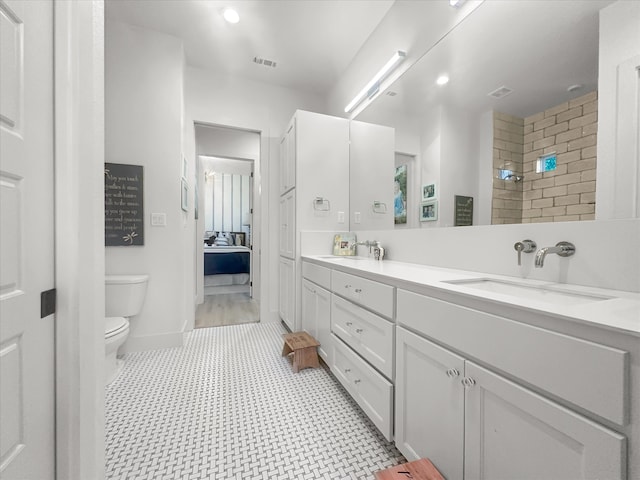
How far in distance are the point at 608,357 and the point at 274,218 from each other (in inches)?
115

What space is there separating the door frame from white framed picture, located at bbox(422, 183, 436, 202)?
167 cm

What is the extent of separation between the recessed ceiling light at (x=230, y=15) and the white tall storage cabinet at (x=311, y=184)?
859 mm

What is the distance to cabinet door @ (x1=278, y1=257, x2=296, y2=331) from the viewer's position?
2598mm

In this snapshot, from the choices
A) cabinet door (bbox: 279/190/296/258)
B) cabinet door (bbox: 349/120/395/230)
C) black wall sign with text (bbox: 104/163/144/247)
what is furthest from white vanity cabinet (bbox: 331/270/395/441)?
black wall sign with text (bbox: 104/163/144/247)

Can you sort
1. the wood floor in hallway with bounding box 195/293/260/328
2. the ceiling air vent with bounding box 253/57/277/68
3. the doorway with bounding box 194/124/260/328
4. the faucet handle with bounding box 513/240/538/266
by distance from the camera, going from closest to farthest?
the faucet handle with bounding box 513/240/538/266
the ceiling air vent with bounding box 253/57/277/68
the wood floor in hallway with bounding box 195/293/260/328
the doorway with bounding box 194/124/260/328

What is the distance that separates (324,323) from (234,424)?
793mm

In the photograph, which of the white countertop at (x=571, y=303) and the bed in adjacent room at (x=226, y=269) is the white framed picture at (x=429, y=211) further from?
the bed in adjacent room at (x=226, y=269)

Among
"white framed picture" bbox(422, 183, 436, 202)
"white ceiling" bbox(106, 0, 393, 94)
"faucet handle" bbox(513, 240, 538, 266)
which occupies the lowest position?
"faucet handle" bbox(513, 240, 538, 266)

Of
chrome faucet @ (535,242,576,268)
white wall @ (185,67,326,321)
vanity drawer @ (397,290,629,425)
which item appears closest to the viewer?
vanity drawer @ (397,290,629,425)

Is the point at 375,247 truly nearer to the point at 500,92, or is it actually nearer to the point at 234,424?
the point at 500,92

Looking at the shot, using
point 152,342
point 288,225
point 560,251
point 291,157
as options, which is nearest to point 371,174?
point 291,157

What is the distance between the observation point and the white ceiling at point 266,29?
6.88ft

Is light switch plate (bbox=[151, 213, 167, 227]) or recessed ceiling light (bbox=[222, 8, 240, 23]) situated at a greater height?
recessed ceiling light (bbox=[222, 8, 240, 23])

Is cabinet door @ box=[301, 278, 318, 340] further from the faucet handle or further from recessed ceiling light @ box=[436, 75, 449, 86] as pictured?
recessed ceiling light @ box=[436, 75, 449, 86]
